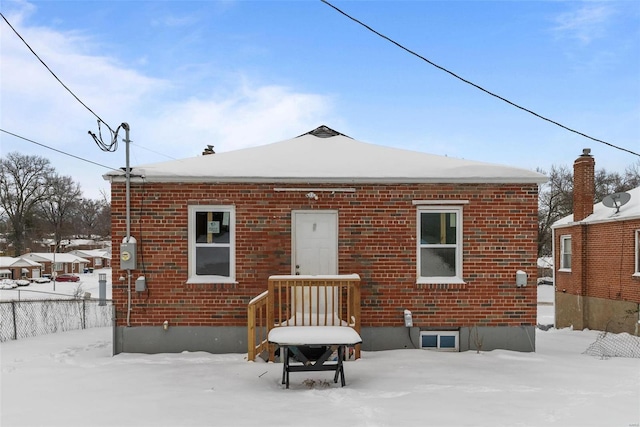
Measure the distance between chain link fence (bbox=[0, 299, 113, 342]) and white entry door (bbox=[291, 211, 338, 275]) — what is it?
6818mm

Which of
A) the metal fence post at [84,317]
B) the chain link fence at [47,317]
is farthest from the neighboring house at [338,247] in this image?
the metal fence post at [84,317]

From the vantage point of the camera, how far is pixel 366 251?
789cm

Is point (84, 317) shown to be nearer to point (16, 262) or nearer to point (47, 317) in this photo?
point (47, 317)

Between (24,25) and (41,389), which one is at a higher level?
(24,25)

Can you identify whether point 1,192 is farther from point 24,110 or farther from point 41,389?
point 41,389

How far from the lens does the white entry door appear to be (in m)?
7.89

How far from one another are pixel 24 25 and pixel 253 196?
→ 5197 millimetres

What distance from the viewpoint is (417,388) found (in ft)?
18.1

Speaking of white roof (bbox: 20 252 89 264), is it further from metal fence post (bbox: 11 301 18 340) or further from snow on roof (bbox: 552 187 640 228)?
snow on roof (bbox: 552 187 640 228)

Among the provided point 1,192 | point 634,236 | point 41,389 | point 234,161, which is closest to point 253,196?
point 234,161

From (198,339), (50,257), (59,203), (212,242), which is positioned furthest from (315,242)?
(59,203)

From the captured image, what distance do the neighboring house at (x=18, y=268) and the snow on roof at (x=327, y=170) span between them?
48.9 m

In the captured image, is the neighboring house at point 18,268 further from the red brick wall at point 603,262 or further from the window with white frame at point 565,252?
the red brick wall at point 603,262

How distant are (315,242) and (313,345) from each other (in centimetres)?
261
